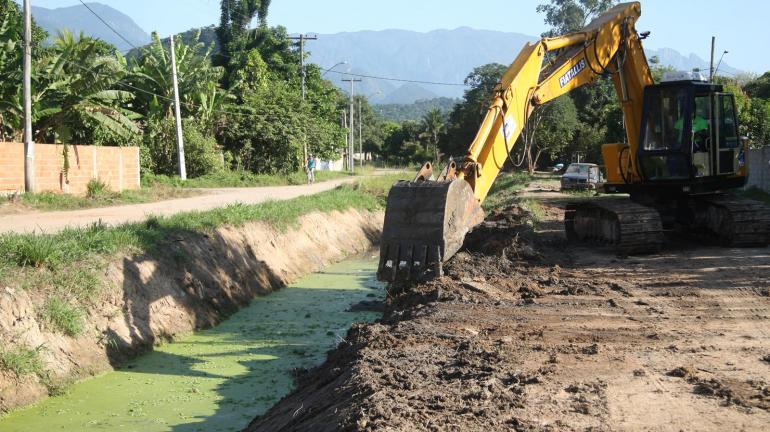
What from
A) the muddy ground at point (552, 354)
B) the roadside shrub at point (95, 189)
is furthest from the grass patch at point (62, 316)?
the roadside shrub at point (95, 189)

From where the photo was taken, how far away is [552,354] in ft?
23.6

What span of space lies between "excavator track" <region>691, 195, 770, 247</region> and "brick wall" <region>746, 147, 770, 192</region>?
15.9 meters

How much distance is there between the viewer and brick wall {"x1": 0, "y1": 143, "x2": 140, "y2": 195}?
2359cm

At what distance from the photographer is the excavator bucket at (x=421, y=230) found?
33.0 feet

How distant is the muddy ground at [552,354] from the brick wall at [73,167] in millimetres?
17484

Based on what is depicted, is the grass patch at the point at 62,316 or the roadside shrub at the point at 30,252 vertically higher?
the roadside shrub at the point at 30,252

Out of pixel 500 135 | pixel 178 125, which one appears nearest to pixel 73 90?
pixel 178 125

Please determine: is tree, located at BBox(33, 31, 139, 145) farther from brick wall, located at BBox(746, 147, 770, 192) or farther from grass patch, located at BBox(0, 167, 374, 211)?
brick wall, located at BBox(746, 147, 770, 192)

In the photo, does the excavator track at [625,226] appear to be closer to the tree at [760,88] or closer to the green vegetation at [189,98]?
the green vegetation at [189,98]

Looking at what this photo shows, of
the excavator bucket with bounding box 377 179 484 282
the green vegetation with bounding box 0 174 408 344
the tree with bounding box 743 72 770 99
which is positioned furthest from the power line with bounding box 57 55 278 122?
the tree with bounding box 743 72 770 99

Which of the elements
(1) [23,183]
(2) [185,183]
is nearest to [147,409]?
(1) [23,183]

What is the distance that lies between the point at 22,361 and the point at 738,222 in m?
11.5

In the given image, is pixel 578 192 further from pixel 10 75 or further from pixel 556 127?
pixel 556 127

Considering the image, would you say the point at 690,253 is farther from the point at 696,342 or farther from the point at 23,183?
the point at 23,183
